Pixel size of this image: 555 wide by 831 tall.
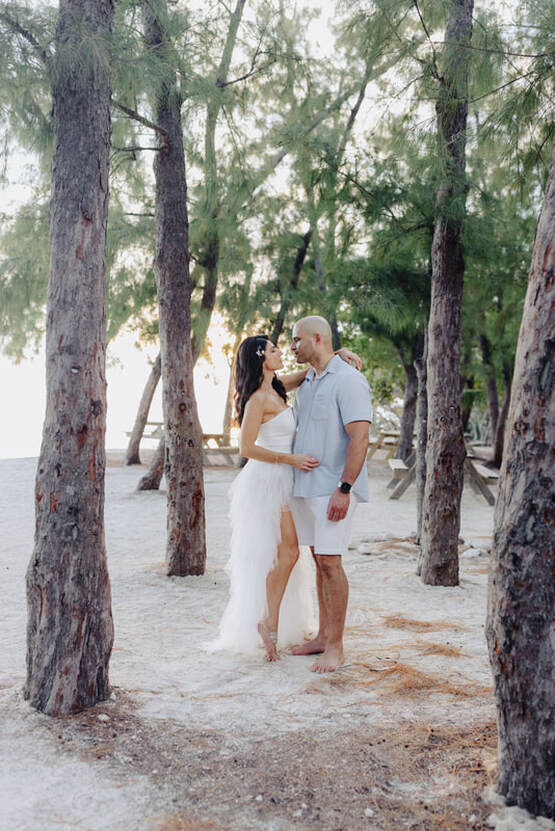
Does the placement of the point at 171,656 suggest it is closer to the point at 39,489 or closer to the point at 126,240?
the point at 39,489

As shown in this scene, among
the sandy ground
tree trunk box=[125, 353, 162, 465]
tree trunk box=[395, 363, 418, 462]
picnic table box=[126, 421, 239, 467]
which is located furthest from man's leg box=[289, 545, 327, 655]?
tree trunk box=[395, 363, 418, 462]

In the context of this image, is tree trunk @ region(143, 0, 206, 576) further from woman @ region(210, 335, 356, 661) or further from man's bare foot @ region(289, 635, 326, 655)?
man's bare foot @ region(289, 635, 326, 655)

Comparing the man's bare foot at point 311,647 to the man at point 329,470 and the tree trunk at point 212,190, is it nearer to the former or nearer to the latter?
the man at point 329,470

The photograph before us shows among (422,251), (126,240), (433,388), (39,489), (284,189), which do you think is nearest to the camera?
(39,489)

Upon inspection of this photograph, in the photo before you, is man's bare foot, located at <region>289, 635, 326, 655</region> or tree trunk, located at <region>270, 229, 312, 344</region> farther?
tree trunk, located at <region>270, 229, 312, 344</region>

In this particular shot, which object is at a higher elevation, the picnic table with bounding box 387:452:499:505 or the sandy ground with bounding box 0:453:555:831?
the picnic table with bounding box 387:452:499:505

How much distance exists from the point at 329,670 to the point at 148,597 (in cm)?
211

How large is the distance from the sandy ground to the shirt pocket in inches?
52.7

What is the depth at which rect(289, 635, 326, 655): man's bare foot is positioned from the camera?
165 inches

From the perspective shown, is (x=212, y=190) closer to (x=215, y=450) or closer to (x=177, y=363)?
(x=177, y=363)

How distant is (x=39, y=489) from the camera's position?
133 inches

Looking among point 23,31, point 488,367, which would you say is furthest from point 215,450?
point 23,31

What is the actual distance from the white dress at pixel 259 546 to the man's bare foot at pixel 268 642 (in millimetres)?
51

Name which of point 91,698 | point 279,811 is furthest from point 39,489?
point 279,811
